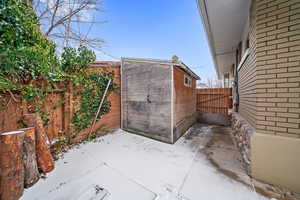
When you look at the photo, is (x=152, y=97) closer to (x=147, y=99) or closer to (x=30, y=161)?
(x=147, y=99)

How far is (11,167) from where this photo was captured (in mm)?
1734

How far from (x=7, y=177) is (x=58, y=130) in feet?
6.06

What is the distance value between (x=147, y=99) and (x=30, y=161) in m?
3.46

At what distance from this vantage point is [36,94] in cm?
270

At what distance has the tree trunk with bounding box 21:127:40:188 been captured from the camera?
2002 mm

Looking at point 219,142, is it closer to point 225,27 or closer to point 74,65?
point 225,27

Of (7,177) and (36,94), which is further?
(36,94)

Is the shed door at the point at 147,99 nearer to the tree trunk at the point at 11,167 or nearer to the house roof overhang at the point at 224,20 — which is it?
the house roof overhang at the point at 224,20

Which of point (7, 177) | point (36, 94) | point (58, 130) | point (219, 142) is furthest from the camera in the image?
point (219, 142)

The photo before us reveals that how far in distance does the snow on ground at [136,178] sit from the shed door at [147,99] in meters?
0.99

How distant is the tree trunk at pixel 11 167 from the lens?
166cm

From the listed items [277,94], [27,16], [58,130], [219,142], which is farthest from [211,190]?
[27,16]

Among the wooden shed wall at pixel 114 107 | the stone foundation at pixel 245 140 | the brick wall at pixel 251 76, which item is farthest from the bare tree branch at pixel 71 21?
the stone foundation at pixel 245 140

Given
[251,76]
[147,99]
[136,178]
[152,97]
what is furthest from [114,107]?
[251,76]
